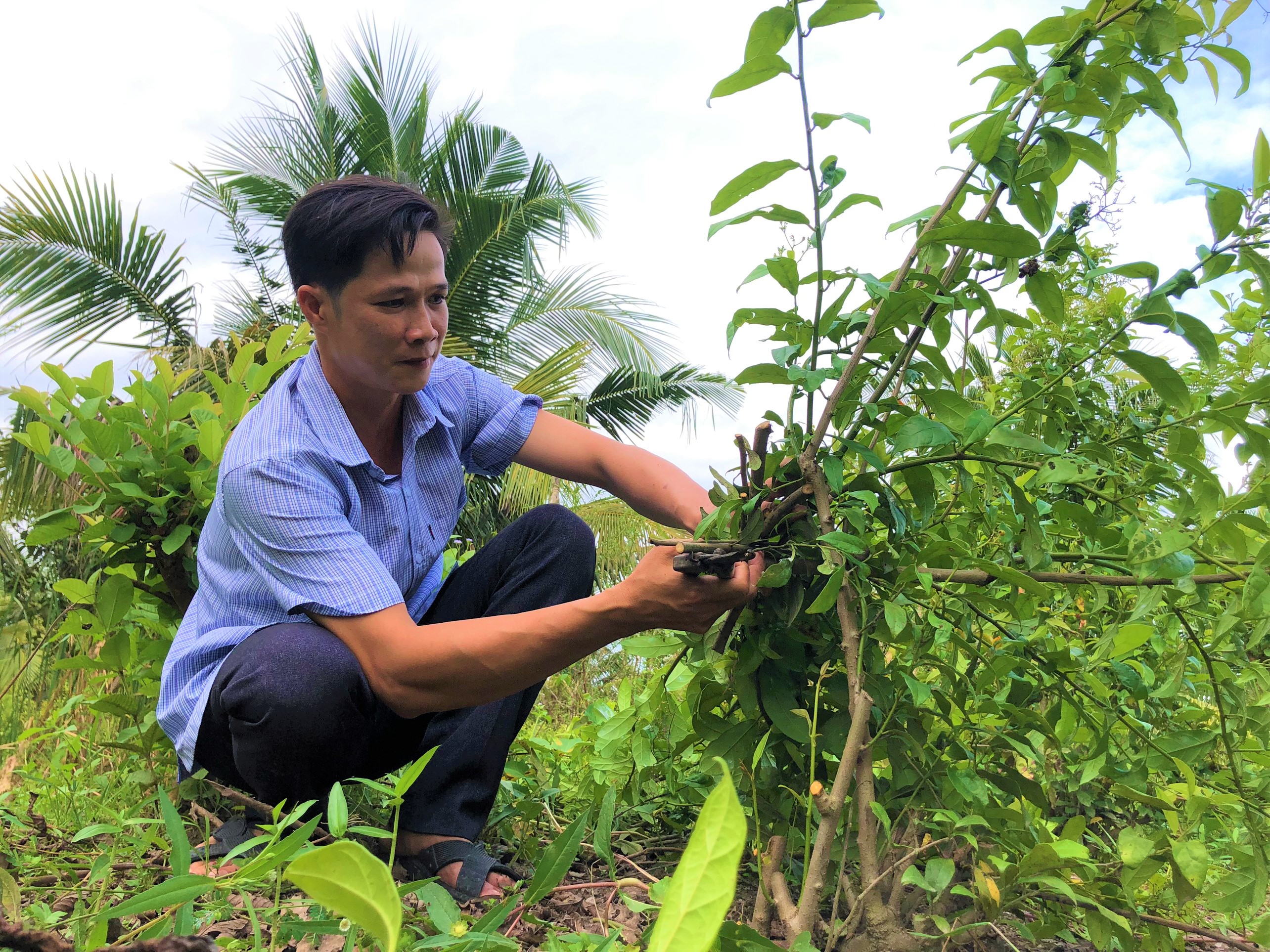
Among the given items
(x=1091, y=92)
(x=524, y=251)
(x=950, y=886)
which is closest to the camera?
(x=1091, y=92)

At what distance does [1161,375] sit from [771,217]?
46 cm

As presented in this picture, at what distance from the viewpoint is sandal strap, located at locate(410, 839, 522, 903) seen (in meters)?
1.58

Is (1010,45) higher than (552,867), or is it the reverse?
(1010,45)

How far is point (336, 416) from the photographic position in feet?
5.69

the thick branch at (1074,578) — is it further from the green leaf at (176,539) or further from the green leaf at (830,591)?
the green leaf at (176,539)

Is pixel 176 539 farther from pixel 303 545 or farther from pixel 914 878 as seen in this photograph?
pixel 914 878

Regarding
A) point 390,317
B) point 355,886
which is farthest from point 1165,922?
point 390,317

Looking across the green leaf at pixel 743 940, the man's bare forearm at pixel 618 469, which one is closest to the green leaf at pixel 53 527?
the man's bare forearm at pixel 618 469

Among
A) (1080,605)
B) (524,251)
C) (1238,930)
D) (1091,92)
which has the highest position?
(524,251)

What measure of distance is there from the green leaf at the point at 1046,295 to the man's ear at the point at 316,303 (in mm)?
1183

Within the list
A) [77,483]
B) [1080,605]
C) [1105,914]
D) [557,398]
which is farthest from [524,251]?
[1105,914]

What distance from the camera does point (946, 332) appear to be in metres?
1.06

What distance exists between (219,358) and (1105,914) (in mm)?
9460

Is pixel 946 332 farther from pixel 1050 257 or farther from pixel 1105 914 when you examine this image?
pixel 1105 914
